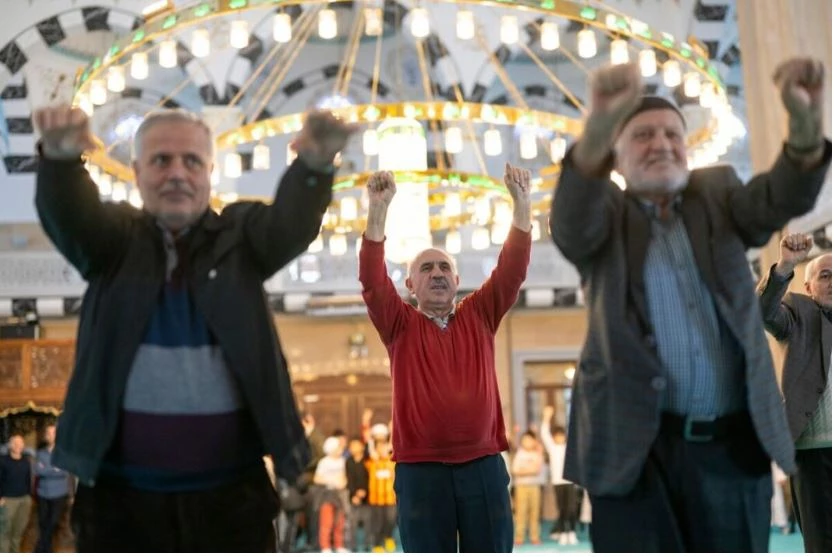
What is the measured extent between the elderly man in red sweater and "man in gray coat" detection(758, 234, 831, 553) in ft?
2.87

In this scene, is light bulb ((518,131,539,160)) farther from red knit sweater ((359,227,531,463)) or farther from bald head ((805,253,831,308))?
red knit sweater ((359,227,531,463))

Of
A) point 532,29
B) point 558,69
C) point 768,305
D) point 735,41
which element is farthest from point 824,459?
point 558,69

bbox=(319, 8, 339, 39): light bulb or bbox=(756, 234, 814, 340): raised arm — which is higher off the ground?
bbox=(319, 8, 339, 39): light bulb

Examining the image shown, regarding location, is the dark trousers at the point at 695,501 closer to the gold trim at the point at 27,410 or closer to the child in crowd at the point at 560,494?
the child in crowd at the point at 560,494

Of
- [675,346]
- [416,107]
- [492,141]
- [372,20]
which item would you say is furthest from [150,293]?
[492,141]

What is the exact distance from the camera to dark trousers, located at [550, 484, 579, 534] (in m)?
10.5

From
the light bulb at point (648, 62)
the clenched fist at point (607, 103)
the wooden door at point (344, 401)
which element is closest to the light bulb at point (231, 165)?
the light bulb at point (648, 62)

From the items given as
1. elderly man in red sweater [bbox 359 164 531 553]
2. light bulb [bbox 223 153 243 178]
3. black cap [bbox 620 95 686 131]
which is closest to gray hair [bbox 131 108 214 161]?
black cap [bbox 620 95 686 131]

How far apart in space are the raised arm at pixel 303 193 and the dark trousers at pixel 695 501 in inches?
30.4

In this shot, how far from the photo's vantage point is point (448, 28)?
463 inches

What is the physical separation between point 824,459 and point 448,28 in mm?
9440

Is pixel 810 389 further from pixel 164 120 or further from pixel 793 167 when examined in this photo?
pixel 164 120

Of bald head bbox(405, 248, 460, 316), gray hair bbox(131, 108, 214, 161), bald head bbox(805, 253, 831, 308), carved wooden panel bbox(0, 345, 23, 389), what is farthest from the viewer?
carved wooden panel bbox(0, 345, 23, 389)

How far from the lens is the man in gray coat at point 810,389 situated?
10.1ft
